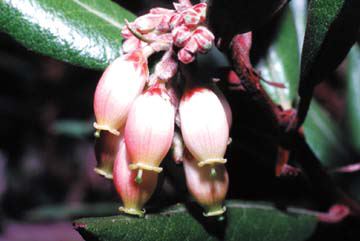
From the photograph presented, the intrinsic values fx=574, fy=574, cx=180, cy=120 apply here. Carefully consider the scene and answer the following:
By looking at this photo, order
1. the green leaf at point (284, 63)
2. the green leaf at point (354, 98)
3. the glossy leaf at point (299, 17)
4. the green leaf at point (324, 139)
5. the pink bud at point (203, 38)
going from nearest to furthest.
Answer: the pink bud at point (203, 38), the green leaf at point (284, 63), the green leaf at point (324, 139), the glossy leaf at point (299, 17), the green leaf at point (354, 98)

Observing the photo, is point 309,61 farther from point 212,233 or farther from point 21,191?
point 21,191

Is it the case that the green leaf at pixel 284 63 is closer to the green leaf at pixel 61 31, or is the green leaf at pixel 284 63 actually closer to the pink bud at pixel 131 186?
the green leaf at pixel 61 31

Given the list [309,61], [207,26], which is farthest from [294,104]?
[207,26]

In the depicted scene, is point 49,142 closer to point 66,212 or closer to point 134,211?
point 66,212

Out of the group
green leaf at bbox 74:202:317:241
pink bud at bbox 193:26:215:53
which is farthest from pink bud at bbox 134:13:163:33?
green leaf at bbox 74:202:317:241

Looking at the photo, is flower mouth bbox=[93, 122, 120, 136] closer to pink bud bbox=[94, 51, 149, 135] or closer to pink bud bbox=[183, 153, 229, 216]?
pink bud bbox=[94, 51, 149, 135]

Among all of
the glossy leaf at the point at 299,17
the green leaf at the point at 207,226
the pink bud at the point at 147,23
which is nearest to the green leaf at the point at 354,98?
the glossy leaf at the point at 299,17

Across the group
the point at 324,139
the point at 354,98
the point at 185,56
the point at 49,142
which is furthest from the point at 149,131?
the point at 49,142
